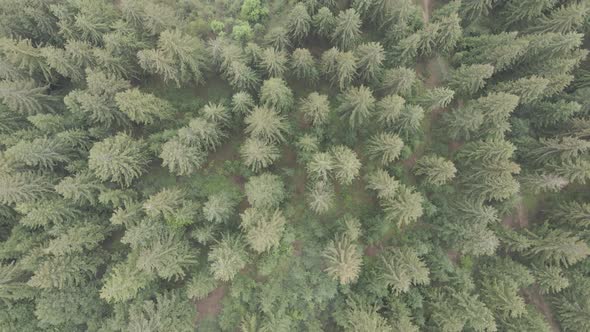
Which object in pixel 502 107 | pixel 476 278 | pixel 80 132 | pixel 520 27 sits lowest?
pixel 476 278

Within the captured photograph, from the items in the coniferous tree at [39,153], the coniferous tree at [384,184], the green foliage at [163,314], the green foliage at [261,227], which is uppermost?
the coniferous tree at [39,153]

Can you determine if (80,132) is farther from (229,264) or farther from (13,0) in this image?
(229,264)

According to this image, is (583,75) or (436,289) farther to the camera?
(583,75)

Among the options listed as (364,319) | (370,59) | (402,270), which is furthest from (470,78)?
(364,319)

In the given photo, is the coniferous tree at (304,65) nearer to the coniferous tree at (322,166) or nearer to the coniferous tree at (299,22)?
the coniferous tree at (299,22)

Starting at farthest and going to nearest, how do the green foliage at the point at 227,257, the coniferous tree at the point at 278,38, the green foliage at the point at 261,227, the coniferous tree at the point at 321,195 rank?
1. the coniferous tree at the point at 278,38
2. the coniferous tree at the point at 321,195
3. the green foliage at the point at 261,227
4. the green foliage at the point at 227,257

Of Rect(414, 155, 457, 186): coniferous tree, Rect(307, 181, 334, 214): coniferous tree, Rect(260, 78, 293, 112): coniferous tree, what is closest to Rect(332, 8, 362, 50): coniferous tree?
Rect(260, 78, 293, 112): coniferous tree

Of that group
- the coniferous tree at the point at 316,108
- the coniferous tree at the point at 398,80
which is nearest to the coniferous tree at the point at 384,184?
the coniferous tree at the point at 316,108

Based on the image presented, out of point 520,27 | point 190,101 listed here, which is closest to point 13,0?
point 190,101
